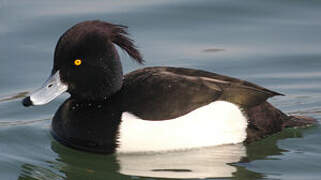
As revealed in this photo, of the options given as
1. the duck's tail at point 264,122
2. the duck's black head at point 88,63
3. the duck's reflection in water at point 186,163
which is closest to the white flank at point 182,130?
the duck's reflection in water at point 186,163

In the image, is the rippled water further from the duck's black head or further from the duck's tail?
the duck's black head

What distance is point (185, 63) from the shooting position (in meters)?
9.03

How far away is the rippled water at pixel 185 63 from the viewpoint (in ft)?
21.8

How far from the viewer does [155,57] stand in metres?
9.14

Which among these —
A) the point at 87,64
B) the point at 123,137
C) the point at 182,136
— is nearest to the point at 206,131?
the point at 182,136

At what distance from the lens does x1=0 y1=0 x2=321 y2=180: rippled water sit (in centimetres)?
666

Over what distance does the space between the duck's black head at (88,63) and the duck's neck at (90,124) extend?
0.11 metres

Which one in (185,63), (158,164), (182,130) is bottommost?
(158,164)

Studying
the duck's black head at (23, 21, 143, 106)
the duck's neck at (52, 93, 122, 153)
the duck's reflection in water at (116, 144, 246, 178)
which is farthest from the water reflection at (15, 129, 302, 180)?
the duck's black head at (23, 21, 143, 106)

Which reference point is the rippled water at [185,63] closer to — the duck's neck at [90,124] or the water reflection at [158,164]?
the water reflection at [158,164]

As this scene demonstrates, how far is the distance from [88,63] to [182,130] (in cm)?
95

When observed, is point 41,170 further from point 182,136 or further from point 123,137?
point 182,136

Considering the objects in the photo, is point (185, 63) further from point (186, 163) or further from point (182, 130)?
point (186, 163)

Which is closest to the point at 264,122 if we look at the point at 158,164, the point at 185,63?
the point at 158,164
